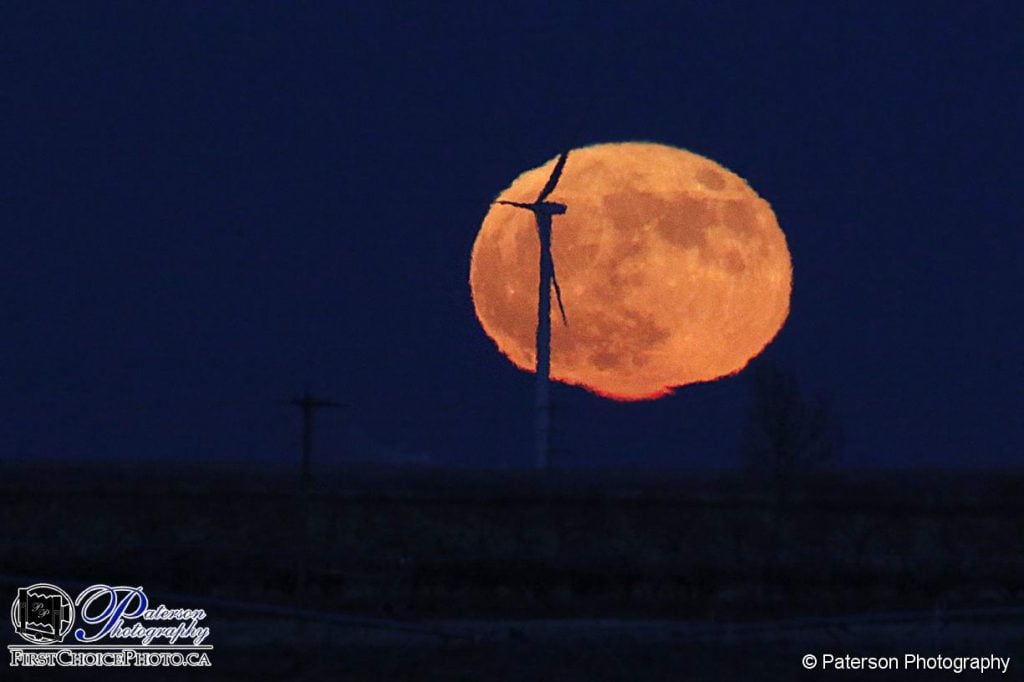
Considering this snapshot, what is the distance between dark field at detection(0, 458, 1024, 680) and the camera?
3109 cm

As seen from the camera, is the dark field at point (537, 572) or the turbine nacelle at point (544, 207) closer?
the dark field at point (537, 572)

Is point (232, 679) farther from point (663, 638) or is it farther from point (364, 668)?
point (663, 638)

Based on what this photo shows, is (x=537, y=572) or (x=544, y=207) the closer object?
(x=537, y=572)

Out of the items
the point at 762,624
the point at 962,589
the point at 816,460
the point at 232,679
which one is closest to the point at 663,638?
the point at 762,624

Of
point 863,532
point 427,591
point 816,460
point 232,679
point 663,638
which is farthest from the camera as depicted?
point 816,460

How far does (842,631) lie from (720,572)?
333 inches

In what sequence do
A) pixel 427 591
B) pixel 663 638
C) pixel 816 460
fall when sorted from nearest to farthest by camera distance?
pixel 663 638 → pixel 427 591 → pixel 816 460

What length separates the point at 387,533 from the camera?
5309cm

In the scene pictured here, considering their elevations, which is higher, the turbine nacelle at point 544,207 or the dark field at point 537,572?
the turbine nacelle at point 544,207

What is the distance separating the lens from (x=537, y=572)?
43281mm

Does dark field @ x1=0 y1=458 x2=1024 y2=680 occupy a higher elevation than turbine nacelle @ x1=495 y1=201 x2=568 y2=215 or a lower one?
lower

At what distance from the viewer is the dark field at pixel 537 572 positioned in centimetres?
3109

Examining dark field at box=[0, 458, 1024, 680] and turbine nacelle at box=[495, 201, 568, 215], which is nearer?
dark field at box=[0, 458, 1024, 680]

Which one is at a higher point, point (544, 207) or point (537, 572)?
point (544, 207)
